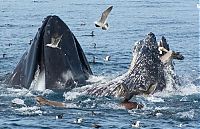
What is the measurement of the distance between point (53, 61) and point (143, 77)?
2060mm

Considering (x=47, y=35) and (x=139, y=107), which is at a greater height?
(x=47, y=35)

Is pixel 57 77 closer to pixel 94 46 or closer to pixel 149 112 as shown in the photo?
pixel 149 112

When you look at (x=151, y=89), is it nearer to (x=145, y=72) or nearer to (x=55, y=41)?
(x=145, y=72)

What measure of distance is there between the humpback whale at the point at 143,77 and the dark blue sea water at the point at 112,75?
0.24 meters

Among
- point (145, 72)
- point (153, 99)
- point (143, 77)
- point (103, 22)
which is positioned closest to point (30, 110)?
point (143, 77)

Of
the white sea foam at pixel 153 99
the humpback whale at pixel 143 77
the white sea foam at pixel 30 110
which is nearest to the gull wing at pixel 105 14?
the humpback whale at pixel 143 77

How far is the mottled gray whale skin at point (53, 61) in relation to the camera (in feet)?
46.2

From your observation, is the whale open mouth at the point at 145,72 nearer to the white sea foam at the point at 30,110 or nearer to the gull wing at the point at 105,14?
the white sea foam at the point at 30,110

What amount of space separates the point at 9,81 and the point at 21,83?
0.79 m

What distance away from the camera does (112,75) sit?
18703 millimetres

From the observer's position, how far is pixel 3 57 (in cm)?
2328

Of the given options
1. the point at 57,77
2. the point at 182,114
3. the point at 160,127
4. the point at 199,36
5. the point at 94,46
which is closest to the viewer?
the point at 160,127

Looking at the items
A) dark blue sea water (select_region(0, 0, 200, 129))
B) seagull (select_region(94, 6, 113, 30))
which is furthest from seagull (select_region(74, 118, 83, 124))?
seagull (select_region(94, 6, 113, 30))

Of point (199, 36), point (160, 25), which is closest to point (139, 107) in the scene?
point (199, 36)
